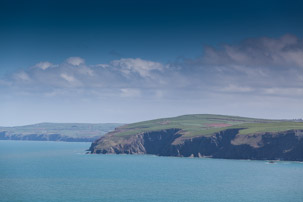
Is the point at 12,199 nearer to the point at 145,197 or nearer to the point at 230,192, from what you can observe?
the point at 145,197

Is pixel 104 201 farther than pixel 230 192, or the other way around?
pixel 230 192

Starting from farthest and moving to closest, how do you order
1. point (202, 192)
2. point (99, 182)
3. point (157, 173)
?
point (157, 173) < point (99, 182) < point (202, 192)

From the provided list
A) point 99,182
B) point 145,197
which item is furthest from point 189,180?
point 145,197

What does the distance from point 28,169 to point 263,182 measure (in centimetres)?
9293

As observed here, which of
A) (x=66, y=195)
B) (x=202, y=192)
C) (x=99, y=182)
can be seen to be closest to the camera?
(x=66, y=195)

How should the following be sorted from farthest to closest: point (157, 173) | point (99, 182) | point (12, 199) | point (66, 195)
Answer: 1. point (157, 173)
2. point (99, 182)
3. point (66, 195)
4. point (12, 199)

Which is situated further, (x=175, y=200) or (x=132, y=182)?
(x=132, y=182)

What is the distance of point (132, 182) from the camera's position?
516 feet

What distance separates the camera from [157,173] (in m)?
185

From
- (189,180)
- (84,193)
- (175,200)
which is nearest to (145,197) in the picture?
(175,200)

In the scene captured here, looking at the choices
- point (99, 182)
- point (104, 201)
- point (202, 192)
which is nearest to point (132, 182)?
point (99, 182)

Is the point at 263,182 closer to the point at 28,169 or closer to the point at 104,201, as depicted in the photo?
the point at 104,201

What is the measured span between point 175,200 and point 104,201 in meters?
17.5

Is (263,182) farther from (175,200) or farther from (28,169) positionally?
(28,169)
